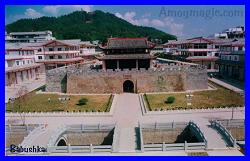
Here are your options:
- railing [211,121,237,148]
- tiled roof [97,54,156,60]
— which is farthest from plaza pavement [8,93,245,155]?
tiled roof [97,54,156,60]

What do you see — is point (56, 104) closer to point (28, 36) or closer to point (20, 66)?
point (20, 66)

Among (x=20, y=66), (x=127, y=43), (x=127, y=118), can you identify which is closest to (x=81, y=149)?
(x=127, y=118)

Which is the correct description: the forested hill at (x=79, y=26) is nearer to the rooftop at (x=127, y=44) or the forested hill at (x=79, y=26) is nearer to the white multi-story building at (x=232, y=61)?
the white multi-story building at (x=232, y=61)

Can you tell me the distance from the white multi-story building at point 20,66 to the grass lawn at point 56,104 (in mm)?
9738

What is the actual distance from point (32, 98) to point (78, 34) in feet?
187

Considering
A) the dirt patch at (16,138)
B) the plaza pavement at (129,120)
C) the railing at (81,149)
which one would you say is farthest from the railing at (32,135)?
the railing at (81,149)

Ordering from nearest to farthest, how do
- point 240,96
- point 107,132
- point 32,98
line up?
point 107,132 < point 240,96 < point 32,98

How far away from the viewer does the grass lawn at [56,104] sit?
1121 inches

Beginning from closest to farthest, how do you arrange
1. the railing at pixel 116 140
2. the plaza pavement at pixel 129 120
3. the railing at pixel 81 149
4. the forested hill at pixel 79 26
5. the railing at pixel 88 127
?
the railing at pixel 81 149 → the railing at pixel 116 140 → the plaza pavement at pixel 129 120 → the railing at pixel 88 127 → the forested hill at pixel 79 26

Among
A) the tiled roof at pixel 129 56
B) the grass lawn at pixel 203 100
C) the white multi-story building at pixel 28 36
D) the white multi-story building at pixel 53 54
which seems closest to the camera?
the grass lawn at pixel 203 100

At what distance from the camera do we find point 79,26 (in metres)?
89.5

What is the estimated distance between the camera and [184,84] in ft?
121

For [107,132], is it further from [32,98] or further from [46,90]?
[46,90]

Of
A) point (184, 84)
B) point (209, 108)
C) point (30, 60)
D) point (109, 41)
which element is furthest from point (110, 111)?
point (30, 60)
